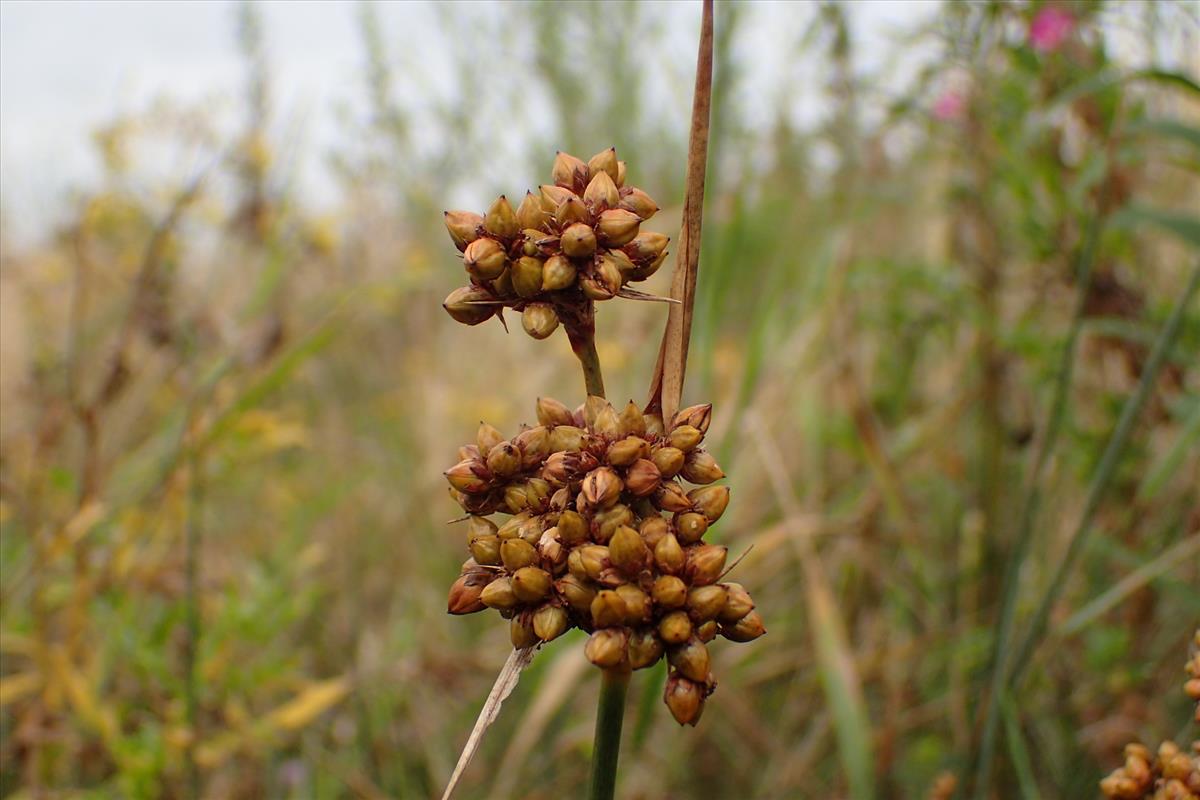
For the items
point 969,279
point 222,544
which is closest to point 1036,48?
point 969,279

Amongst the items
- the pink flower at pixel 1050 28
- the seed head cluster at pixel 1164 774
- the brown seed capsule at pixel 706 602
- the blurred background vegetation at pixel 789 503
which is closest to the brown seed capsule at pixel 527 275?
the brown seed capsule at pixel 706 602

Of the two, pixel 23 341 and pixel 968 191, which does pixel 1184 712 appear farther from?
pixel 23 341

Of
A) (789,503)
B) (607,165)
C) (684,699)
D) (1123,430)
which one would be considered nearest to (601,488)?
(684,699)

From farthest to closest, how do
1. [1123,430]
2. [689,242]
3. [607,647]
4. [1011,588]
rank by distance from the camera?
[1011,588]
[1123,430]
[689,242]
[607,647]

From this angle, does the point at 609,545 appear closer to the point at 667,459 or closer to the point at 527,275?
the point at 667,459

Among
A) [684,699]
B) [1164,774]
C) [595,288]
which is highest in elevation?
[595,288]

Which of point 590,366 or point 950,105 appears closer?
point 590,366

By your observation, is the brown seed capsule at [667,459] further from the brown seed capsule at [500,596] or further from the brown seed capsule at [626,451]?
the brown seed capsule at [500,596]

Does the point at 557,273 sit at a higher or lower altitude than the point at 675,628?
higher
